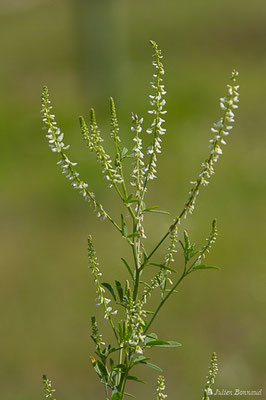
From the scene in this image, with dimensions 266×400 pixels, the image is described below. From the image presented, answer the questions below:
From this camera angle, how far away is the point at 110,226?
28.1 feet

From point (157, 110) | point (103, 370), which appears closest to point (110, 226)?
point (103, 370)

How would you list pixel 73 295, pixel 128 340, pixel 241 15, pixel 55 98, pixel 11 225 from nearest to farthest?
pixel 128 340, pixel 73 295, pixel 11 225, pixel 55 98, pixel 241 15

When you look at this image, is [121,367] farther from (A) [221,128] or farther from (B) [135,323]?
(A) [221,128]

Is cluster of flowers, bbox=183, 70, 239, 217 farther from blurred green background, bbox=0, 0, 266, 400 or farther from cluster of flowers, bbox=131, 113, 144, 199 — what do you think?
blurred green background, bbox=0, 0, 266, 400

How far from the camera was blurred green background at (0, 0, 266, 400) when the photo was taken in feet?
21.2

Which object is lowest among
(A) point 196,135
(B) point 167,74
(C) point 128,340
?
(C) point 128,340

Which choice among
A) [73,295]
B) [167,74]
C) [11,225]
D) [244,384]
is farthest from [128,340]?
[167,74]

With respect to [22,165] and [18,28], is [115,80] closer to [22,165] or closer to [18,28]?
[22,165]

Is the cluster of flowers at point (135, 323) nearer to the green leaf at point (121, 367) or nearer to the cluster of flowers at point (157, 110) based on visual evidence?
the green leaf at point (121, 367)

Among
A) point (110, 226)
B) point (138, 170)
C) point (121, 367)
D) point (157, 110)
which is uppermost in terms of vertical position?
point (110, 226)

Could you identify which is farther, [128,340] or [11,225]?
[11,225]

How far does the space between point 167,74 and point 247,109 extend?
105 inches

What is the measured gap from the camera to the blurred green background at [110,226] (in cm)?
645

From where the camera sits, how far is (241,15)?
1809 centimetres
